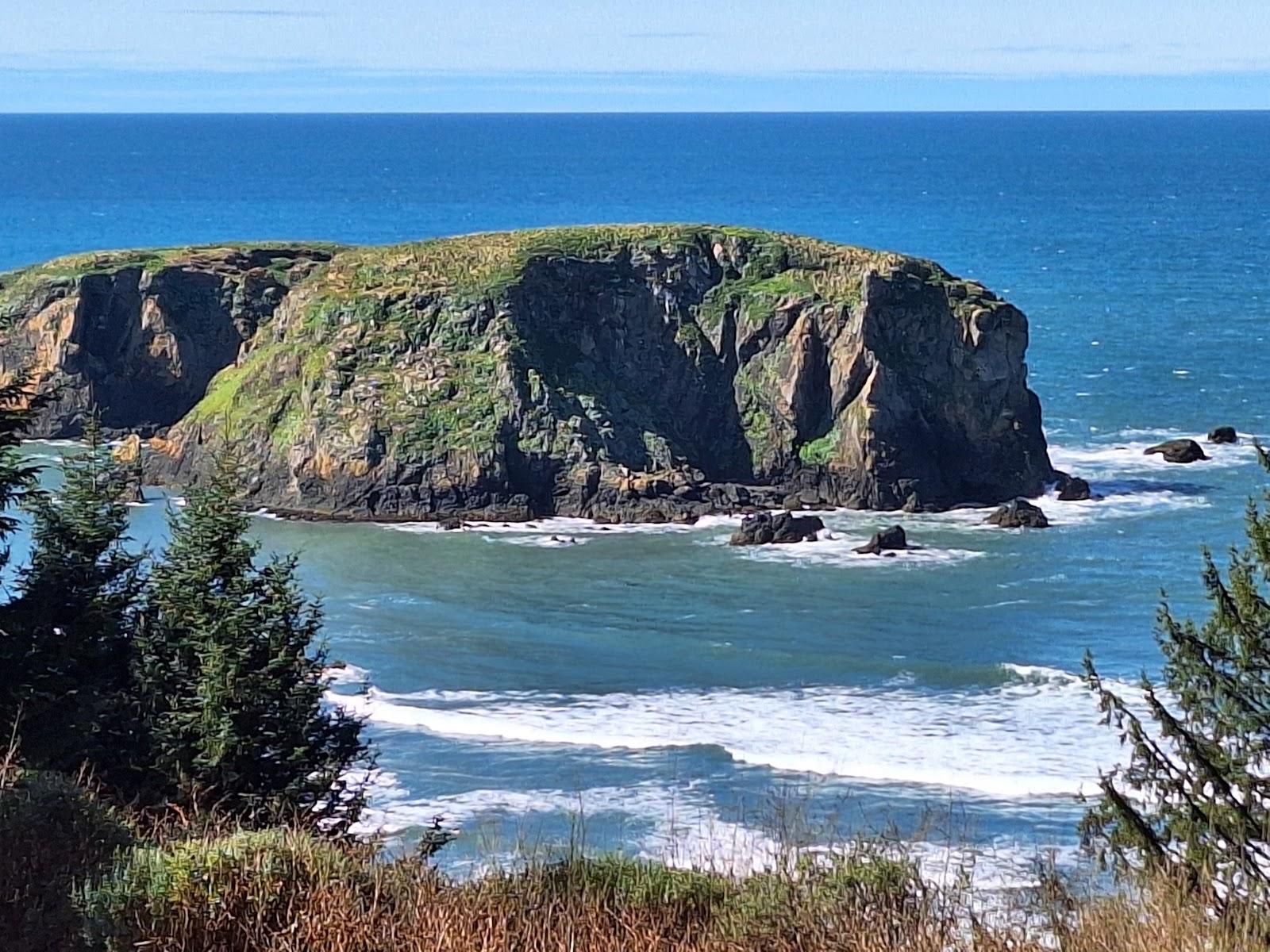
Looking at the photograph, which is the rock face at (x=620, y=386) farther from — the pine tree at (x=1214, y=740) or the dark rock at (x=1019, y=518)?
the pine tree at (x=1214, y=740)

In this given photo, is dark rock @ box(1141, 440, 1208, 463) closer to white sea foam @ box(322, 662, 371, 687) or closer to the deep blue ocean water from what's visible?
the deep blue ocean water

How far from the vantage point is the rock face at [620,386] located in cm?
5247

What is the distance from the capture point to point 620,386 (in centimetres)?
5644

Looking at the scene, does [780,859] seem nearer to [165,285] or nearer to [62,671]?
[62,671]

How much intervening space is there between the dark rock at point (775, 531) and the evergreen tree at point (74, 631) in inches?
996

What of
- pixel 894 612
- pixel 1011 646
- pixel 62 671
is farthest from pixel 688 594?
pixel 62 671

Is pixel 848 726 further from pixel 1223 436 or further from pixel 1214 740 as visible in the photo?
pixel 1223 436

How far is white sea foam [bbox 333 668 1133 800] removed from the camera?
29.5 meters

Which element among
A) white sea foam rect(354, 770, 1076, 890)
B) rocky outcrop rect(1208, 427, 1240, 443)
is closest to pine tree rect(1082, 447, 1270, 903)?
white sea foam rect(354, 770, 1076, 890)

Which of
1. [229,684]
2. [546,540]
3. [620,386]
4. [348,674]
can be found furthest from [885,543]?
[229,684]

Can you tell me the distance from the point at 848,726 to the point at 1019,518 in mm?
18333

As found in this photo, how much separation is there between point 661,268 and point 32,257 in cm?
7952

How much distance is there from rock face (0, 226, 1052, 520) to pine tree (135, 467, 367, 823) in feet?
95.4

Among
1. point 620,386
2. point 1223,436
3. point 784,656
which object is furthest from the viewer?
point 1223,436
